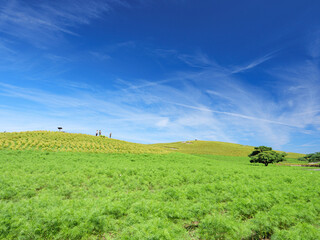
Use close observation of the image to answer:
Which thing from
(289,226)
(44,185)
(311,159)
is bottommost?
(44,185)

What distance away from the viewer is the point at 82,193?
13102mm

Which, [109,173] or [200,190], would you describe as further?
[109,173]

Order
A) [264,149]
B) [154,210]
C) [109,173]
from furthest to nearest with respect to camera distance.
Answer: [264,149]
[109,173]
[154,210]

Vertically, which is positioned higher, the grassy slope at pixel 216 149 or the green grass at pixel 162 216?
the grassy slope at pixel 216 149

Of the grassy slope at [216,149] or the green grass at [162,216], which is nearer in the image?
the green grass at [162,216]

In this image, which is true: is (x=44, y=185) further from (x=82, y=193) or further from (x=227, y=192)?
(x=227, y=192)

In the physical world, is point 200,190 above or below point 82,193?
above

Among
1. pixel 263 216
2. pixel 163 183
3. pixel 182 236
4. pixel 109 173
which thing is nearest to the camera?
pixel 182 236

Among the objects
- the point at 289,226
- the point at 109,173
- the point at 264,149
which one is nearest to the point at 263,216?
the point at 289,226

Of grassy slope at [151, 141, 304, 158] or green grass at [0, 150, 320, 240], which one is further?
grassy slope at [151, 141, 304, 158]

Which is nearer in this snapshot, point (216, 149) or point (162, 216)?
point (162, 216)

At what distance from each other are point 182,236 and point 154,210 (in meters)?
2.24

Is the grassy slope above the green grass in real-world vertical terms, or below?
above

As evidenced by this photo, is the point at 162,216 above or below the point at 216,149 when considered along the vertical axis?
below
